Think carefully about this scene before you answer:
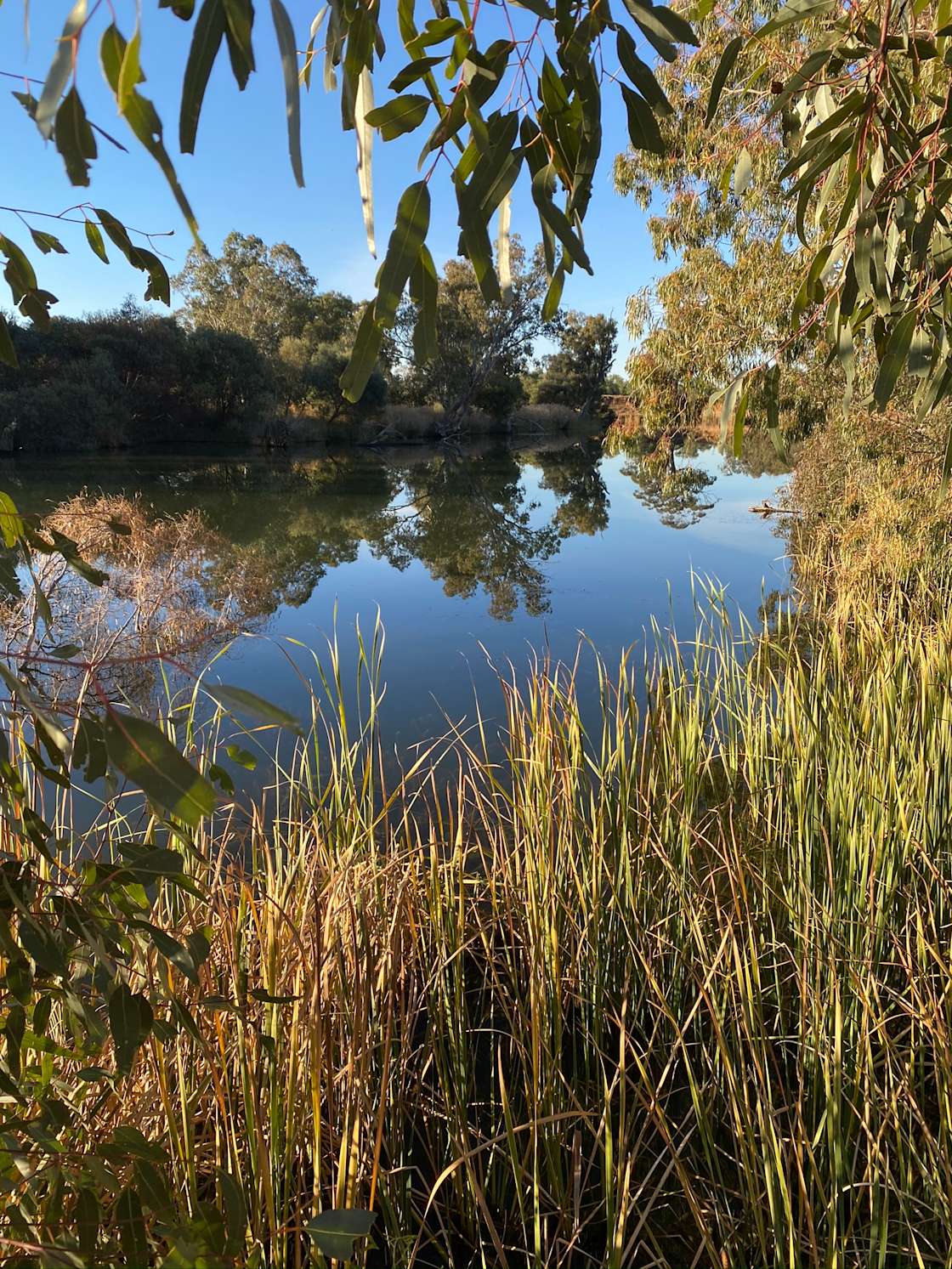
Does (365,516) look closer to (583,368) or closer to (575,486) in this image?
(575,486)

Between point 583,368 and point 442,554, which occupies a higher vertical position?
point 583,368

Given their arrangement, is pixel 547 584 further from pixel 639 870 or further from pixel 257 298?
pixel 257 298

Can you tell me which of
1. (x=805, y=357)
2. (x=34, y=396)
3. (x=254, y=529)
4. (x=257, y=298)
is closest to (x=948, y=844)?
(x=805, y=357)

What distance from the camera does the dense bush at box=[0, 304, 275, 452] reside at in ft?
57.3

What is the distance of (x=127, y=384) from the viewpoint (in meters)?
20.8

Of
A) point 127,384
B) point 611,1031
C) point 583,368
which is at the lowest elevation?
point 611,1031

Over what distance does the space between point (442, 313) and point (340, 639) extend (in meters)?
26.6

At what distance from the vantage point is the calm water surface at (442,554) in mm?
5359

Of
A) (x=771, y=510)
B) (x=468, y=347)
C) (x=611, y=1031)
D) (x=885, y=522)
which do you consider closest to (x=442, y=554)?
(x=771, y=510)

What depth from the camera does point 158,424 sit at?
22.0m

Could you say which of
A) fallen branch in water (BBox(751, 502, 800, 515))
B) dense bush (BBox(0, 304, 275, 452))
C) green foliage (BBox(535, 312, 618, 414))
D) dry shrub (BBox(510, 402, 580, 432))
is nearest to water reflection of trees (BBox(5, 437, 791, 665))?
fallen branch in water (BBox(751, 502, 800, 515))

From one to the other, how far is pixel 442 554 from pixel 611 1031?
26.8ft

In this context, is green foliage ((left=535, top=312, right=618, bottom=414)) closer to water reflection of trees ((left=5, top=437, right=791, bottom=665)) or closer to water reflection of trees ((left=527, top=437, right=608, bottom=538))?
water reflection of trees ((left=527, top=437, right=608, bottom=538))

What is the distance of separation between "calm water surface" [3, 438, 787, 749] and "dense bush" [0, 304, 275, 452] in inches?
54.2
